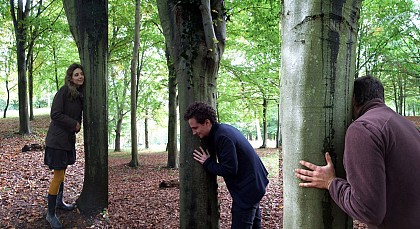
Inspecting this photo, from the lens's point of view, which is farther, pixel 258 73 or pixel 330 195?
pixel 258 73

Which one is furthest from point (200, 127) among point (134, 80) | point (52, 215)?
point (134, 80)

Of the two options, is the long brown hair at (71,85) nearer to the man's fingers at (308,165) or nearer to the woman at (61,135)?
the woman at (61,135)

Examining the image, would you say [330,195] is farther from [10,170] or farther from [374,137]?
[10,170]

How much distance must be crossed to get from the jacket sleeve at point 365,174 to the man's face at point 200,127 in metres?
1.94

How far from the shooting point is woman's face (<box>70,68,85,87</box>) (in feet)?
14.9

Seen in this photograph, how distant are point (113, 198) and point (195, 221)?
414 centimetres

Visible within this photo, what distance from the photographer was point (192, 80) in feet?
11.8

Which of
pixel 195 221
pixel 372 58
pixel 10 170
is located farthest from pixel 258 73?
pixel 195 221

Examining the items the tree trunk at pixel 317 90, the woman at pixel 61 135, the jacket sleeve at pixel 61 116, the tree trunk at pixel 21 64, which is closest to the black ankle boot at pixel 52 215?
the woman at pixel 61 135

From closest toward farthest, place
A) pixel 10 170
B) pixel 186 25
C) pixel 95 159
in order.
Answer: pixel 186 25 < pixel 95 159 < pixel 10 170

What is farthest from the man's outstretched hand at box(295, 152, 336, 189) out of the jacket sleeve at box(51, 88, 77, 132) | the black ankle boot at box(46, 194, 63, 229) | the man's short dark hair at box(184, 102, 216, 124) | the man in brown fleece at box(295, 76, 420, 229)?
the black ankle boot at box(46, 194, 63, 229)

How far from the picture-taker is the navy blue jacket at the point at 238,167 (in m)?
3.18

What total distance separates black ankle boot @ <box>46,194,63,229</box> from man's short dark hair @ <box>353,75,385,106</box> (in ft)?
14.0

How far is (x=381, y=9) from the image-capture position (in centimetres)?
1312
